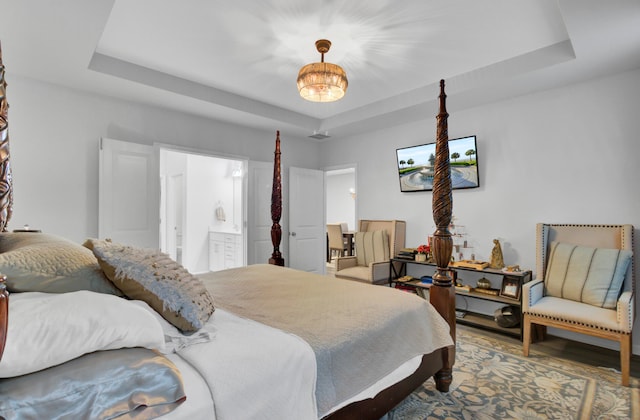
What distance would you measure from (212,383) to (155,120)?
3794mm

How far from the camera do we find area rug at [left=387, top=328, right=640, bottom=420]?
6.63ft

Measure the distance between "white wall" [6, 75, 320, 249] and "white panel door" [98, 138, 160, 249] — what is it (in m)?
0.15

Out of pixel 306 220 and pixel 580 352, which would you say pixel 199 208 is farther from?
pixel 580 352

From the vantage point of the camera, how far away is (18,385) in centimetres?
78

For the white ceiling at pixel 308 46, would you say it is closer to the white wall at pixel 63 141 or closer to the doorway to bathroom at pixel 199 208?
the white wall at pixel 63 141

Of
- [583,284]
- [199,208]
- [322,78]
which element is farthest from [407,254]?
[199,208]

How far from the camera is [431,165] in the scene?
430 centimetres

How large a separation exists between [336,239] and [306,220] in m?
2.22

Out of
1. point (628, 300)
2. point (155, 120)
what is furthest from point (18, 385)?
point (155, 120)

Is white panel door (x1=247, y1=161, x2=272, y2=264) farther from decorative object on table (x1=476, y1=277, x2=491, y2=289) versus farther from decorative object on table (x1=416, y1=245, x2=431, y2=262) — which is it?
decorative object on table (x1=476, y1=277, x2=491, y2=289)

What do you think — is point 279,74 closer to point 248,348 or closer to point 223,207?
point 248,348

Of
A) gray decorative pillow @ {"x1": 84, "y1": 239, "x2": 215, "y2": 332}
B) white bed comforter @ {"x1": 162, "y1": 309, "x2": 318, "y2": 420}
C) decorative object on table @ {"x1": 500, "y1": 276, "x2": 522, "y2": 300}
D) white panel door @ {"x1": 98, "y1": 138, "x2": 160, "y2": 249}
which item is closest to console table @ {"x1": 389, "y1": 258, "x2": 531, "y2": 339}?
decorative object on table @ {"x1": 500, "y1": 276, "x2": 522, "y2": 300}

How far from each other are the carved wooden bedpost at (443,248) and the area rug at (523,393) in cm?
19

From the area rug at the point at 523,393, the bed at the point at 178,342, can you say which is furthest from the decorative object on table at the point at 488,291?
the bed at the point at 178,342
